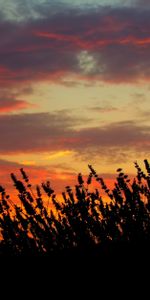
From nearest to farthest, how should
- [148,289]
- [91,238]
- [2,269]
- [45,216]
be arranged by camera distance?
[148,289] → [2,269] → [91,238] → [45,216]

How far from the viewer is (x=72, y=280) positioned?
14.5 feet

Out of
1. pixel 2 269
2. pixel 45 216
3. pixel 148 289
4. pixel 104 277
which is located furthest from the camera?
pixel 45 216

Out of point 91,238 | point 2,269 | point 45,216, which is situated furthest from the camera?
point 45,216

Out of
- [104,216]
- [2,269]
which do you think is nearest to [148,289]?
[2,269]

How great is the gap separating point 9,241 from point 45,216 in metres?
0.52

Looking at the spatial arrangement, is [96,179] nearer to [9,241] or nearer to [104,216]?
[104,216]

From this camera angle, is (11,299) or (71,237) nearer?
(11,299)

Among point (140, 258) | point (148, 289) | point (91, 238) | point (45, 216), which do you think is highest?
point (45, 216)

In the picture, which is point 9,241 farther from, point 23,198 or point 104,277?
point 104,277

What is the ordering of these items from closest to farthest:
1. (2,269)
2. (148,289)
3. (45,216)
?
1. (148,289)
2. (2,269)
3. (45,216)

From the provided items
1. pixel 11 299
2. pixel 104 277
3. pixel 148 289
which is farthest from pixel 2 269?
pixel 148 289

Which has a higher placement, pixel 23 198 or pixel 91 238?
pixel 23 198

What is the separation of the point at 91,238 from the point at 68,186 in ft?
2.69

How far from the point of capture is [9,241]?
6.12 metres
